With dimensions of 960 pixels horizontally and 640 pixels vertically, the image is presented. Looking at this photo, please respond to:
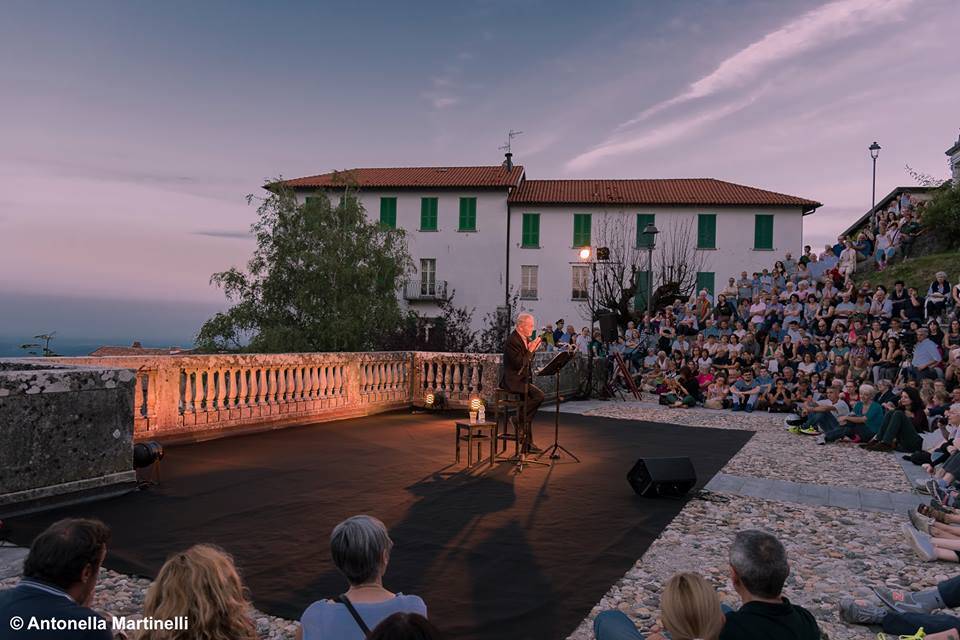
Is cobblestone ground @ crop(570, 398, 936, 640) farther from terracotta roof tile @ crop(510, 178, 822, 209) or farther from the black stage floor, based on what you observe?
terracotta roof tile @ crop(510, 178, 822, 209)

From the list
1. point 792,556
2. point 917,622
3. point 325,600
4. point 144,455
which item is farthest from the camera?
point 144,455

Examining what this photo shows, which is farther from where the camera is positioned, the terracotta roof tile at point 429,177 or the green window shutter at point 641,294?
the terracotta roof tile at point 429,177

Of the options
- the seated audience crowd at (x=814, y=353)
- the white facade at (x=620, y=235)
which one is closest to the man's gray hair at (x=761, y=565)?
the seated audience crowd at (x=814, y=353)

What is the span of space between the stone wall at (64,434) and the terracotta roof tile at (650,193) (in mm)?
29525

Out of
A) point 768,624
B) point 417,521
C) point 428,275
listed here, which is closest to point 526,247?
point 428,275

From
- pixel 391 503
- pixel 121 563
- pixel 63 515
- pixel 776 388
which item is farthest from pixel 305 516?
pixel 776 388

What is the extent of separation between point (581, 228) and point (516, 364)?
1048 inches

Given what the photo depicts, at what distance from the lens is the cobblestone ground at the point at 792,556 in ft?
13.0

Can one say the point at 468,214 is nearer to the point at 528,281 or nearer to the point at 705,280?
the point at 528,281

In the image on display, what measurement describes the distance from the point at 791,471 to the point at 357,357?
290 inches

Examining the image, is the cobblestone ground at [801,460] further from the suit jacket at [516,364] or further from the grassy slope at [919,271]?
the grassy slope at [919,271]

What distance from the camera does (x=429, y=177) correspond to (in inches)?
1438

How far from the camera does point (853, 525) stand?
6051 millimetres

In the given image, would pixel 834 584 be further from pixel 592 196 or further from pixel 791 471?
pixel 592 196
